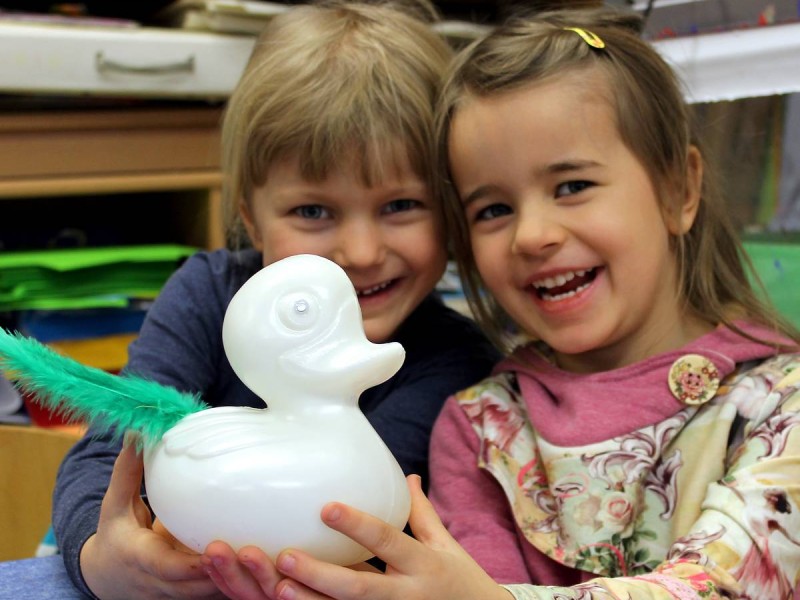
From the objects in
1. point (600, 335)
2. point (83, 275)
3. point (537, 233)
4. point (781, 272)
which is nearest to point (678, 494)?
point (600, 335)

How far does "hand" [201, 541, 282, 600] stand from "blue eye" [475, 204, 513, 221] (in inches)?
21.4

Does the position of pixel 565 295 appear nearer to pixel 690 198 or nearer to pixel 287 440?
pixel 690 198

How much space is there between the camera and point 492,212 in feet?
3.46

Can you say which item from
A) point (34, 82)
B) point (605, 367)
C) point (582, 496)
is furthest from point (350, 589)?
point (34, 82)

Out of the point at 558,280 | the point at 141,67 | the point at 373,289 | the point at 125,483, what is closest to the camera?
the point at 125,483

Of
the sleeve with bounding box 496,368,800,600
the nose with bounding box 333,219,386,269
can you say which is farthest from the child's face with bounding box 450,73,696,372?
the sleeve with bounding box 496,368,800,600

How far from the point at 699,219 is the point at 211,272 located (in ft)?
1.99

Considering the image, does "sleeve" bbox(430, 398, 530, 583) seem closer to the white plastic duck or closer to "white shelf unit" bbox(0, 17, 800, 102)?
the white plastic duck

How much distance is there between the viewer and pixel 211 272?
4.08ft

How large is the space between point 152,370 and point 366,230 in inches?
11.4

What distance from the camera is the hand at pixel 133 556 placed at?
707 millimetres

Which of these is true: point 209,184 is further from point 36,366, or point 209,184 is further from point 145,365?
point 36,366

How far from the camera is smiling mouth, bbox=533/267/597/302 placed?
3.34ft

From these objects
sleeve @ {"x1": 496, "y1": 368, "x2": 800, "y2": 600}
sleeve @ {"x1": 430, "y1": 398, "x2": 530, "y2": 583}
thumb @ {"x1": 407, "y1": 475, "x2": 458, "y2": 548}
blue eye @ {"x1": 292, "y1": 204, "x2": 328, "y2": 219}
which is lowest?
sleeve @ {"x1": 430, "y1": 398, "x2": 530, "y2": 583}
